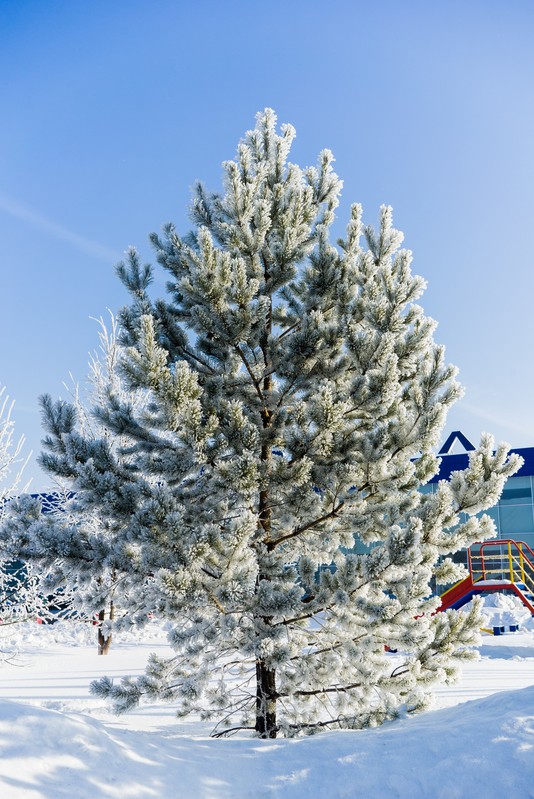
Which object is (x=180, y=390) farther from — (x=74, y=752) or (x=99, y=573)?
(x=74, y=752)

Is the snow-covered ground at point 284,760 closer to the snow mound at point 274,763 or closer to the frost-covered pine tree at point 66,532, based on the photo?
the snow mound at point 274,763

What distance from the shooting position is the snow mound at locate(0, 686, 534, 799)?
3.62 metres

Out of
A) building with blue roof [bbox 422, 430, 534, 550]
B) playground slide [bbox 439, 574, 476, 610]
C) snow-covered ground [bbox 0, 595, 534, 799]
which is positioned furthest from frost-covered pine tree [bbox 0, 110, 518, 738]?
building with blue roof [bbox 422, 430, 534, 550]

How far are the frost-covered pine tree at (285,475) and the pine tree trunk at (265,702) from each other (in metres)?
0.02

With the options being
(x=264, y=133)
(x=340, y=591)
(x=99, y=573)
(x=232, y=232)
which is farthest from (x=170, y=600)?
(x=264, y=133)

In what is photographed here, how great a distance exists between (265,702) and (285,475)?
2355mm

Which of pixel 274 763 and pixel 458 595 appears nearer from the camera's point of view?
pixel 274 763

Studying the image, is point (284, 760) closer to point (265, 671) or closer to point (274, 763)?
point (274, 763)

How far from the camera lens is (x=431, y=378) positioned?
543 cm

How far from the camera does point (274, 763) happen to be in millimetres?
4449

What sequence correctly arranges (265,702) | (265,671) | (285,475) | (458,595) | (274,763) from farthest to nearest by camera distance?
(458,595) < (265,671) < (265,702) < (285,475) < (274,763)

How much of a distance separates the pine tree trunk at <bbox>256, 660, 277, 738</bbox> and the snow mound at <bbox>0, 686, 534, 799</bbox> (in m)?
0.95

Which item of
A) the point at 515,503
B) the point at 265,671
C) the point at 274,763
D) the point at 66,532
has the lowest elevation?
the point at 274,763

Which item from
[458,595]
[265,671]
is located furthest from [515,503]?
[265,671]
